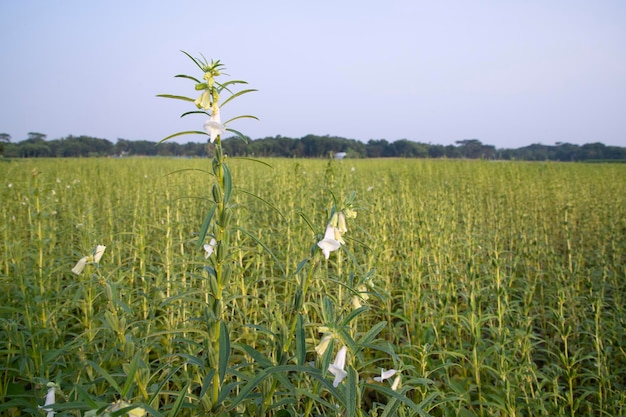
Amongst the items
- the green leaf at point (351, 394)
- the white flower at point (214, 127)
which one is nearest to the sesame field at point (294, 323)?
the green leaf at point (351, 394)

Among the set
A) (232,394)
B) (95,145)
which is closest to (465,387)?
(232,394)

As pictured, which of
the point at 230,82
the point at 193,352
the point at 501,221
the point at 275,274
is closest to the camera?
the point at 230,82

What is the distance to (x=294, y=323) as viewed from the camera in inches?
46.3

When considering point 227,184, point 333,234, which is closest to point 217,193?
point 227,184

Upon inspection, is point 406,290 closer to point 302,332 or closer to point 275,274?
point 275,274

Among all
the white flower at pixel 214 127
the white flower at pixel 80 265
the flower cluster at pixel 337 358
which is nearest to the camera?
the flower cluster at pixel 337 358

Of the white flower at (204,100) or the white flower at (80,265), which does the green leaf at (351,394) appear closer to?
the white flower at (204,100)

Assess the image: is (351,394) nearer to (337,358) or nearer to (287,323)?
(337,358)

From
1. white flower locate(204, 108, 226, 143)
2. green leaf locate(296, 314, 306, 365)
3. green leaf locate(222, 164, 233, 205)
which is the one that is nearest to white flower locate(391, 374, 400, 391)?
green leaf locate(296, 314, 306, 365)

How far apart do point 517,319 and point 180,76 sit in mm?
2837

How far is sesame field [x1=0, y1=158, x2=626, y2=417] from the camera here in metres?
1.13

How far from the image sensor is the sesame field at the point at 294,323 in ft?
3.69

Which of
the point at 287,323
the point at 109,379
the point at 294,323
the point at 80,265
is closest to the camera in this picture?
the point at 109,379

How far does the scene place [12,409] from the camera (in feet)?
7.41
